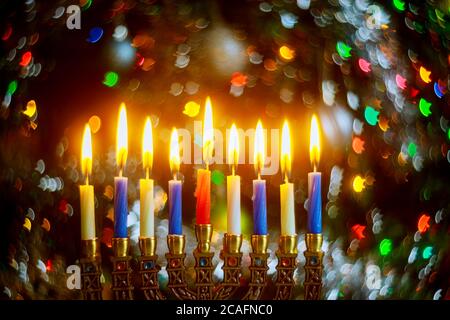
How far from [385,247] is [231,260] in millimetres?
272

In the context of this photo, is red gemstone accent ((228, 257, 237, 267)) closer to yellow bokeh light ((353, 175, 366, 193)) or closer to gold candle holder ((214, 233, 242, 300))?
gold candle holder ((214, 233, 242, 300))

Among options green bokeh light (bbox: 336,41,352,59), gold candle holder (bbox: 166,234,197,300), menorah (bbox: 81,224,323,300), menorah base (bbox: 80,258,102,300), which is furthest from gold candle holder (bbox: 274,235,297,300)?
green bokeh light (bbox: 336,41,352,59)

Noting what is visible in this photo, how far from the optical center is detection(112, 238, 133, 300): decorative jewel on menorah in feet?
3.44

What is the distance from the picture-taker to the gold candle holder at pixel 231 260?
1.05 m

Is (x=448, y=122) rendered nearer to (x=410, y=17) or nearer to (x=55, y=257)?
(x=410, y=17)

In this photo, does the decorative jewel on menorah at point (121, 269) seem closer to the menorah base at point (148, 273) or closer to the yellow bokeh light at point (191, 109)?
the menorah base at point (148, 273)

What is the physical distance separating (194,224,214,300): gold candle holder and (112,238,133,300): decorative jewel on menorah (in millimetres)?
90

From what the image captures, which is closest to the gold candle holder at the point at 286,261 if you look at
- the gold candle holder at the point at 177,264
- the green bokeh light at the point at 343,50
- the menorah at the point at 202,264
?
the menorah at the point at 202,264

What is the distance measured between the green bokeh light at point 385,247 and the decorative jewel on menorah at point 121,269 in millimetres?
402

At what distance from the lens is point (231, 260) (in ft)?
3.73
